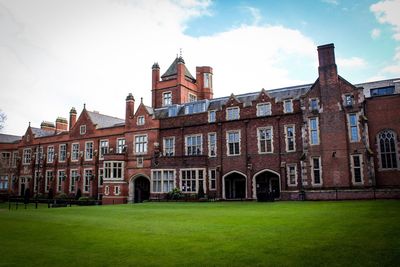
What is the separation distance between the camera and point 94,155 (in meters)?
44.2

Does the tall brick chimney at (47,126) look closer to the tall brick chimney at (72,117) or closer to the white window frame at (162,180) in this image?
the tall brick chimney at (72,117)

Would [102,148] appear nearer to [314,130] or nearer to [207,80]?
[207,80]

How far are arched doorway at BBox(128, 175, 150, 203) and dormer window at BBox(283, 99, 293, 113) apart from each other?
58.0 ft

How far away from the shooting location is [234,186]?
3503 centimetres

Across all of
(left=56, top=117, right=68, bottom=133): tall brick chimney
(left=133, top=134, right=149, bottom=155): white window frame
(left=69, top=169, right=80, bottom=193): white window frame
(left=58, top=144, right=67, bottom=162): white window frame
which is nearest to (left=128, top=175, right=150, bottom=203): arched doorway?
(left=133, top=134, right=149, bottom=155): white window frame

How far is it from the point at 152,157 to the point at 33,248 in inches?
1089

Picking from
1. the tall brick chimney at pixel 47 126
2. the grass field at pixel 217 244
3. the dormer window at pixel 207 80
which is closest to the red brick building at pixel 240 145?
the dormer window at pixel 207 80

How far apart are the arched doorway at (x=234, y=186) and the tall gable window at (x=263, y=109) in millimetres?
6646

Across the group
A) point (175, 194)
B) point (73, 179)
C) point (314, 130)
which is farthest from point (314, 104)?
point (73, 179)

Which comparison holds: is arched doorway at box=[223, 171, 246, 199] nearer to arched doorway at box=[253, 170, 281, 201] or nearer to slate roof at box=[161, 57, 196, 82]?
arched doorway at box=[253, 170, 281, 201]

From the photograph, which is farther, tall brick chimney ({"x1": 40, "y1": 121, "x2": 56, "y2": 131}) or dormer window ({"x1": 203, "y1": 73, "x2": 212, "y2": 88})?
tall brick chimney ({"x1": 40, "y1": 121, "x2": 56, "y2": 131})

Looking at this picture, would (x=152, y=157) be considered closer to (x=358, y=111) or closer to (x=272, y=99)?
(x=272, y=99)

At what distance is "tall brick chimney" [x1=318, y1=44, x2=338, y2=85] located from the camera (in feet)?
94.0

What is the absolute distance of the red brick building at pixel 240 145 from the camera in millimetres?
27531
